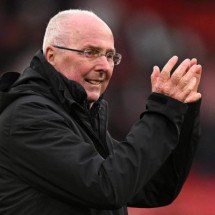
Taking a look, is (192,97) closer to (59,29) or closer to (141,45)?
(59,29)

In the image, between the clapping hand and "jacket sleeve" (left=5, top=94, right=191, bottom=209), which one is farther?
the clapping hand

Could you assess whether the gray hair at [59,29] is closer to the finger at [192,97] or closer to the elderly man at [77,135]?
the elderly man at [77,135]

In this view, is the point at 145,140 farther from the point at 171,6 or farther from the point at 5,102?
the point at 171,6

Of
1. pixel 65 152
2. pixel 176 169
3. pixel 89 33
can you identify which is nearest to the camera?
pixel 65 152

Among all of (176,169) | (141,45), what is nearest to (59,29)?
(176,169)

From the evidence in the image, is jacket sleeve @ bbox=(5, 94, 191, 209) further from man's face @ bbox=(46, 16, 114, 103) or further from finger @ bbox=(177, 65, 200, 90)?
man's face @ bbox=(46, 16, 114, 103)

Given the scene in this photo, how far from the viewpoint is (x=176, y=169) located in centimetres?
278

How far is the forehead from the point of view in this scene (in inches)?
104

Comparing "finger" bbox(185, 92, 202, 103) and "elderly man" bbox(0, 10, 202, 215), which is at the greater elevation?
"finger" bbox(185, 92, 202, 103)

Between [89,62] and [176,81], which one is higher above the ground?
[176,81]

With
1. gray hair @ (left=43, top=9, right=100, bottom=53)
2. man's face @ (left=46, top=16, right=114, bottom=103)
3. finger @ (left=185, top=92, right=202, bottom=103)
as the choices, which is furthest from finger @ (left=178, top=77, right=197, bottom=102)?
gray hair @ (left=43, top=9, right=100, bottom=53)

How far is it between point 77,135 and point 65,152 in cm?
13

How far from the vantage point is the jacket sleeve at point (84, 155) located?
2.22 m

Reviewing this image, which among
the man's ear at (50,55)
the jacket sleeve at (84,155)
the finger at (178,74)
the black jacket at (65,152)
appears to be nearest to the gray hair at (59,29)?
the man's ear at (50,55)
